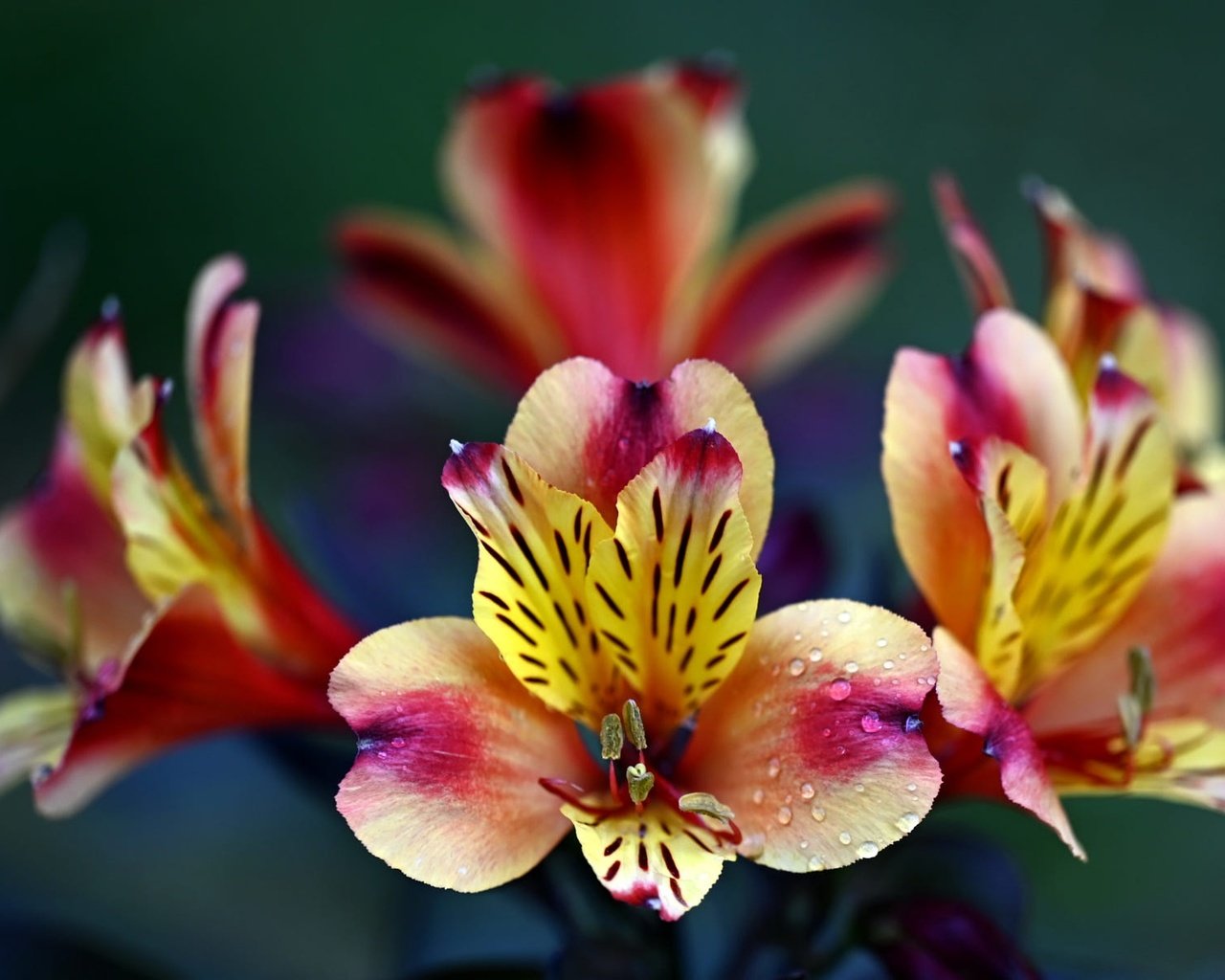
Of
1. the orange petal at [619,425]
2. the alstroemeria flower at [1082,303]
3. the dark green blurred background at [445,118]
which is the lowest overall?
the dark green blurred background at [445,118]

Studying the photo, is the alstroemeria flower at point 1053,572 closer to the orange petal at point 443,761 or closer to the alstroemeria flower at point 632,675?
the alstroemeria flower at point 632,675

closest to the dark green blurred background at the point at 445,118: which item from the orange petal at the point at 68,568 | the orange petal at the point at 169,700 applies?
the orange petal at the point at 68,568

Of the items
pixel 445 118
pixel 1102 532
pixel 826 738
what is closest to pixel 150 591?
pixel 826 738

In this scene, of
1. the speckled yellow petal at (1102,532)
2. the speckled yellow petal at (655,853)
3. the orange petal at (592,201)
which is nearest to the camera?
the speckled yellow petal at (655,853)

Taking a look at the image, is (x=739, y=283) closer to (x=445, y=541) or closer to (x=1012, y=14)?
(x=445, y=541)

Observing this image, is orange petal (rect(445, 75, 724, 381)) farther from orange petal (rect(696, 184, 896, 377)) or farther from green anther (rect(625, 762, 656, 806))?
green anther (rect(625, 762, 656, 806))

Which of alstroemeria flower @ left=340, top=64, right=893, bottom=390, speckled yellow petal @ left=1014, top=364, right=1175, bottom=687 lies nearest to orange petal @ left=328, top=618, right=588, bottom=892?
speckled yellow petal @ left=1014, top=364, right=1175, bottom=687

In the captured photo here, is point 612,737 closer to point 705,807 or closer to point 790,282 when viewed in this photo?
point 705,807
